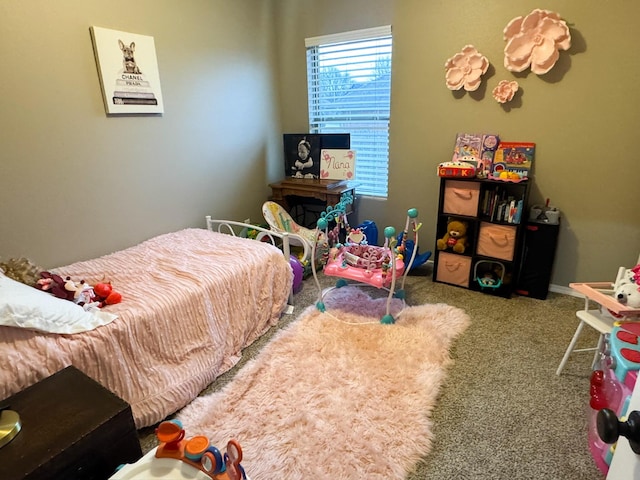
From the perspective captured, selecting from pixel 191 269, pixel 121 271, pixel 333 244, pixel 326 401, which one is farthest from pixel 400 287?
pixel 121 271

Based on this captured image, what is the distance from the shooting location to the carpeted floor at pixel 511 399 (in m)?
1.50

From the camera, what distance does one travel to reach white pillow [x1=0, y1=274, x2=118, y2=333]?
1.41 m

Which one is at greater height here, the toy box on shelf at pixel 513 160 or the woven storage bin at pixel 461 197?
the toy box on shelf at pixel 513 160

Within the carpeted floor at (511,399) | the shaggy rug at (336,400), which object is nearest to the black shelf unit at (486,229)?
the carpeted floor at (511,399)

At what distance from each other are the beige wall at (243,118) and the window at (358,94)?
121mm

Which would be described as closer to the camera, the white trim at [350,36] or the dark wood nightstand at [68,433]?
the dark wood nightstand at [68,433]

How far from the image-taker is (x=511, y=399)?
184 cm

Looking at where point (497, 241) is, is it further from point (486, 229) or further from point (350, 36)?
point (350, 36)

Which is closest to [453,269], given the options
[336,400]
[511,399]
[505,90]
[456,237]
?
[456,237]

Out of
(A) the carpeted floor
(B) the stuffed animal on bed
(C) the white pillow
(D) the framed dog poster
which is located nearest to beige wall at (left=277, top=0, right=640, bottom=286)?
(A) the carpeted floor

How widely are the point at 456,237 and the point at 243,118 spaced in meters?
2.18

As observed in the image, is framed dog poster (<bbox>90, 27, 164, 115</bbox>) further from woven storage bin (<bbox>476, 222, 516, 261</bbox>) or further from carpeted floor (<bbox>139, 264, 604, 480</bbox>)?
woven storage bin (<bbox>476, 222, 516, 261</bbox>)

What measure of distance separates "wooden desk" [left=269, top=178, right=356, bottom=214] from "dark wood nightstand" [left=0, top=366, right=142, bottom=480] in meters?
2.34

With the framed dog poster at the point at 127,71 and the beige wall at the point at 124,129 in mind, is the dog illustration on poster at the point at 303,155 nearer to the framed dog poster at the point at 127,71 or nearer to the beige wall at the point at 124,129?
the beige wall at the point at 124,129
